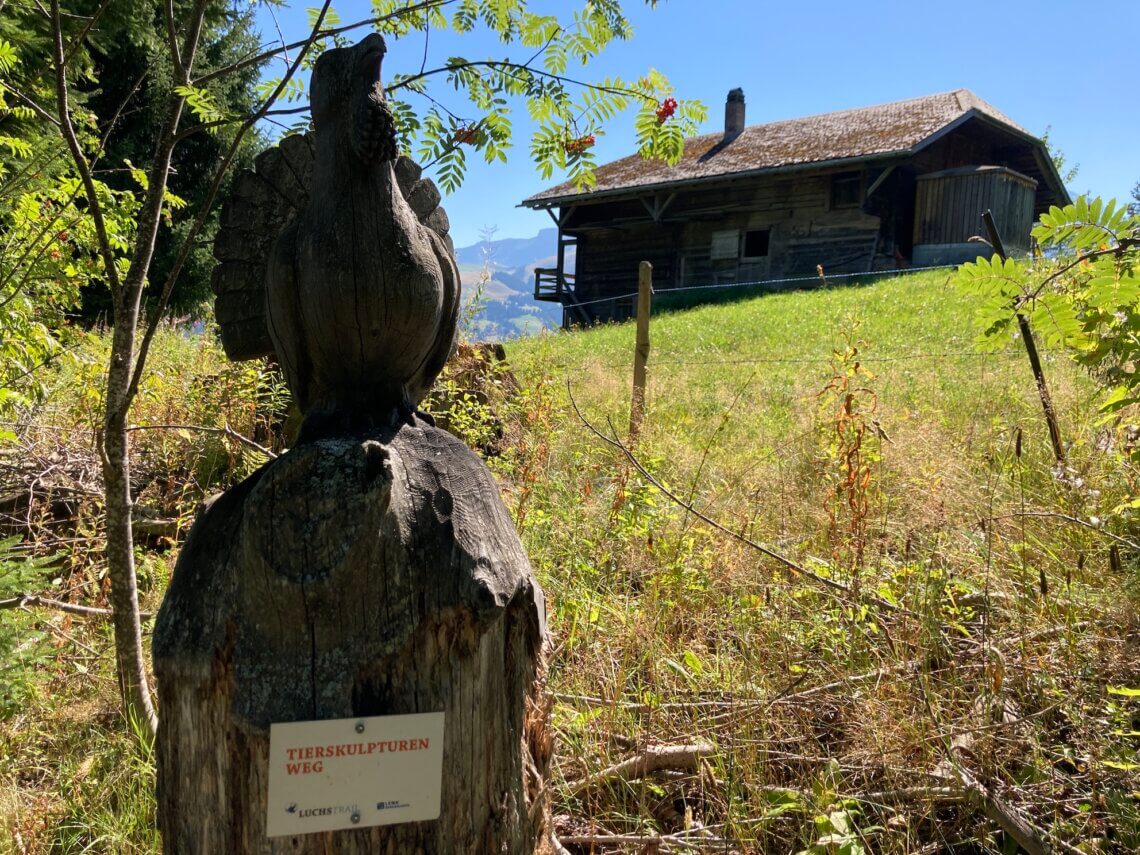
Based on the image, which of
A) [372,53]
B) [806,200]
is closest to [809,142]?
[806,200]

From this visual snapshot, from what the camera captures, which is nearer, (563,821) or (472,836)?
(472,836)

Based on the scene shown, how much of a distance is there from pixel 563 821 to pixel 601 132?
87.0 inches

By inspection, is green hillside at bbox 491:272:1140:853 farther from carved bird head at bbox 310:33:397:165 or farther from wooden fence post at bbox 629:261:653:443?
carved bird head at bbox 310:33:397:165

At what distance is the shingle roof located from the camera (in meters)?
15.2

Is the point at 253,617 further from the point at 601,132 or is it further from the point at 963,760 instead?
the point at 963,760

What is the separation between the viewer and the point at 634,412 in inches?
192

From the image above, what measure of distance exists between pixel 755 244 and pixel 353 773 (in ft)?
61.8

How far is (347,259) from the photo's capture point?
136 centimetres

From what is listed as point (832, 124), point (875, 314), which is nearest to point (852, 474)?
point (875, 314)

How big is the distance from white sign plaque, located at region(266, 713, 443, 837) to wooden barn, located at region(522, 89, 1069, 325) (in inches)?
557

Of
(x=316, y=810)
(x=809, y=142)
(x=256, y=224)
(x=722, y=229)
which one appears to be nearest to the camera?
(x=316, y=810)

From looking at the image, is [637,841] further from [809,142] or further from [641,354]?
[809,142]

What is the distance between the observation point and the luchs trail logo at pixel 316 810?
1220 millimetres

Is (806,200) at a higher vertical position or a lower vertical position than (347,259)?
higher
